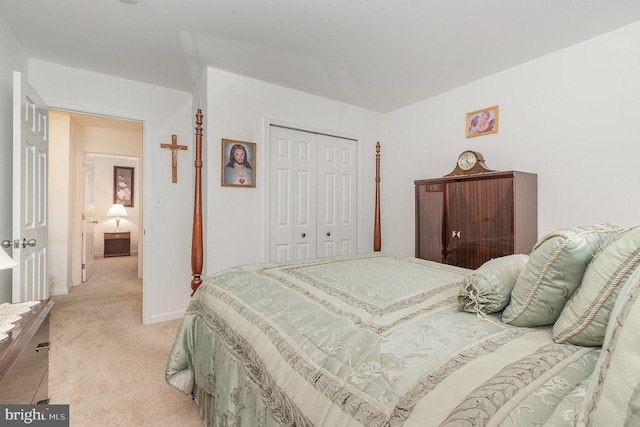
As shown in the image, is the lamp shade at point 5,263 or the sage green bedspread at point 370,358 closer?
the sage green bedspread at point 370,358

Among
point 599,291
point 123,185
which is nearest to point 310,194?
point 599,291

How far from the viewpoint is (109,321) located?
120 inches

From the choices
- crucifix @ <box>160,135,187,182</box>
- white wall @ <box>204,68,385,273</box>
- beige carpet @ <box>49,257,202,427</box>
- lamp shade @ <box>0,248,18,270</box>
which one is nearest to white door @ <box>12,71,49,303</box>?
beige carpet @ <box>49,257,202,427</box>

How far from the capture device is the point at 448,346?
31.4 inches

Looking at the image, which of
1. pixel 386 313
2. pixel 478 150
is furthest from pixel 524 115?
pixel 386 313

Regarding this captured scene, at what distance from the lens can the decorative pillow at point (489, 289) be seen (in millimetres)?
1013

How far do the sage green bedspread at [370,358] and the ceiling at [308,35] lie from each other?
1721 mm

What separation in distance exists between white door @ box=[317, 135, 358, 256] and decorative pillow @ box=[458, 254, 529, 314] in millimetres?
2529

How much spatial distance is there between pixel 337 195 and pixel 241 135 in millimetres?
1333

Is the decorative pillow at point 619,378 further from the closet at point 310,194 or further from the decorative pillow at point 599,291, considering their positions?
the closet at point 310,194

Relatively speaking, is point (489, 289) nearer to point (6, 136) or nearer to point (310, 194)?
point (310, 194)

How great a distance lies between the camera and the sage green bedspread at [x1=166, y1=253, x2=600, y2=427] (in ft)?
1.98

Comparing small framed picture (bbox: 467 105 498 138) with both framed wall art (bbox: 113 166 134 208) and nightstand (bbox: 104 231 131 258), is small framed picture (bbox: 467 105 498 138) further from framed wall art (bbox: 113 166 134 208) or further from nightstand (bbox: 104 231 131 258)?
framed wall art (bbox: 113 166 134 208)

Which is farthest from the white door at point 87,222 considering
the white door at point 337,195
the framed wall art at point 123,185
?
the white door at point 337,195
